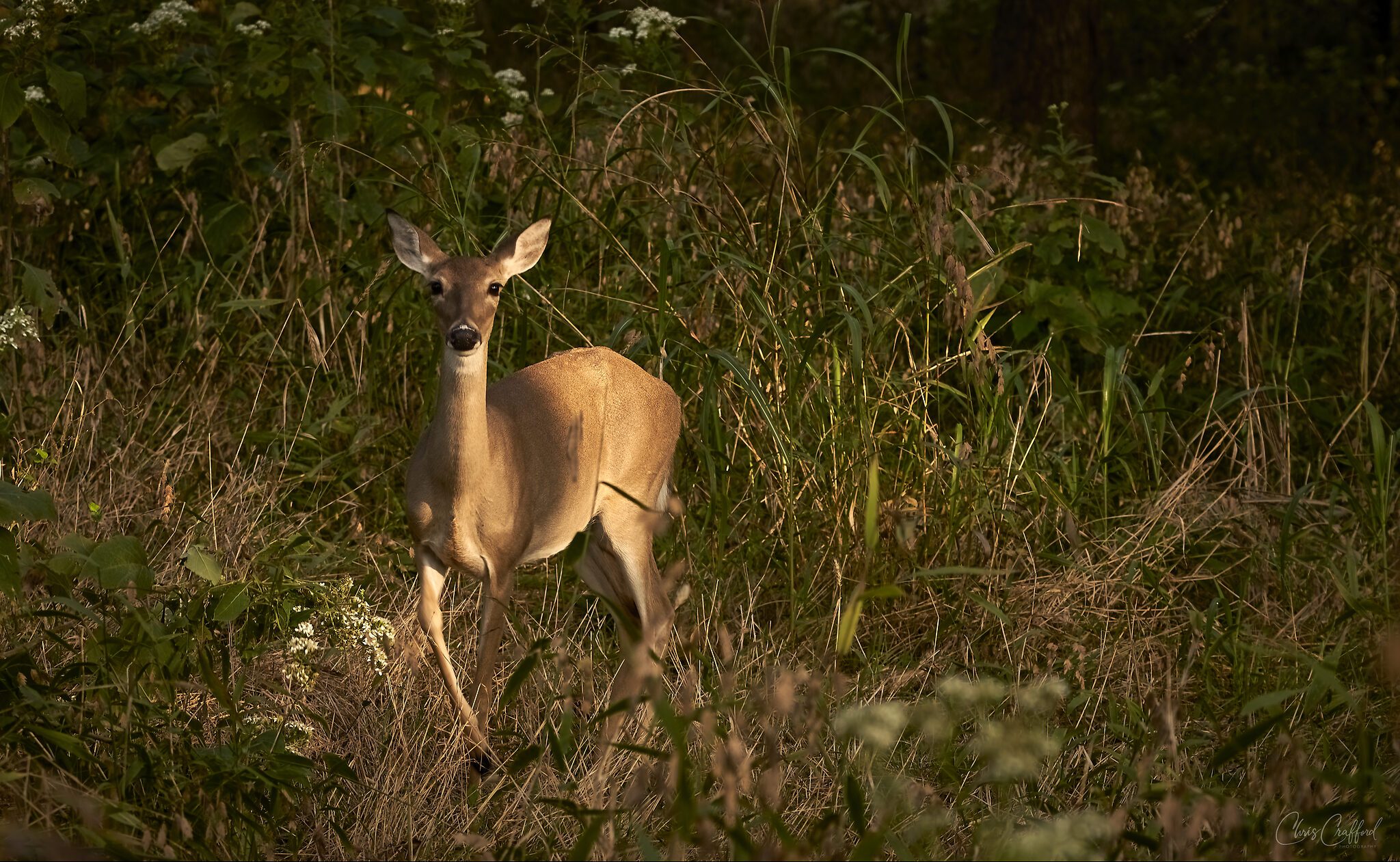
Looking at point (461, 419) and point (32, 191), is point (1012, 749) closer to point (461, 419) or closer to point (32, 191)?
point (461, 419)

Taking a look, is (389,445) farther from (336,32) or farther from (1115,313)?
(1115,313)

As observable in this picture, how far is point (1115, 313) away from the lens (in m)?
6.22

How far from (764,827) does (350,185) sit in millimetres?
3587

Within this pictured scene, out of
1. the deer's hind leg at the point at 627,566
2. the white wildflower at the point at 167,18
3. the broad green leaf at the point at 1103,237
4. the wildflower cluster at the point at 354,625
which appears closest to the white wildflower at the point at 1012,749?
the wildflower cluster at the point at 354,625

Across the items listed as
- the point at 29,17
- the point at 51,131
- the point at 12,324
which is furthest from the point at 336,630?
the point at 29,17

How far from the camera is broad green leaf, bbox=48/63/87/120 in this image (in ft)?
16.2

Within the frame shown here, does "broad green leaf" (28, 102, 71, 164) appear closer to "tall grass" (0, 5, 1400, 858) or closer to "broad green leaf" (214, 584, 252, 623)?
"tall grass" (0, 5, 1400, 858)

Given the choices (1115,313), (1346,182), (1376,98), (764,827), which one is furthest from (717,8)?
(764,827)

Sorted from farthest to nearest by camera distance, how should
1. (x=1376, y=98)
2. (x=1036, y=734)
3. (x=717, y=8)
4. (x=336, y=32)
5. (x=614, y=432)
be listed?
1. (x=717, y=8)
2. (x=1376, y=98)
3. (x=336, y=32)
4. (x=614, y=432)
5. (x=1036, y=734)

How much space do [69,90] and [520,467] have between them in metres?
2.02

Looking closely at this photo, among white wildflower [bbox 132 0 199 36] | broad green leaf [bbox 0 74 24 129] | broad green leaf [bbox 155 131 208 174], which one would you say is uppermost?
broad green leaf [bbox 0 74 24 129]

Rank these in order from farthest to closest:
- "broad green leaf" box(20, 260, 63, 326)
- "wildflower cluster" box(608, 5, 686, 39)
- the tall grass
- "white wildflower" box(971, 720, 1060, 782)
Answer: "wildflower cluster" box(608, 5, 686, 39) < "broad green leaf" box(20, 260, 63, 326) < the tall grass < "white wildflower" box(971, 720, 1060, 782)

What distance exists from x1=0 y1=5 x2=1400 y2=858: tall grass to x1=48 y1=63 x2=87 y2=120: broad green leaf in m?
0.61

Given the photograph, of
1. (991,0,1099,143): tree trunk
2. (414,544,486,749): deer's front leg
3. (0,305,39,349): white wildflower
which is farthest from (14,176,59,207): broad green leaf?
(991,0,1099,143): tree trunk
